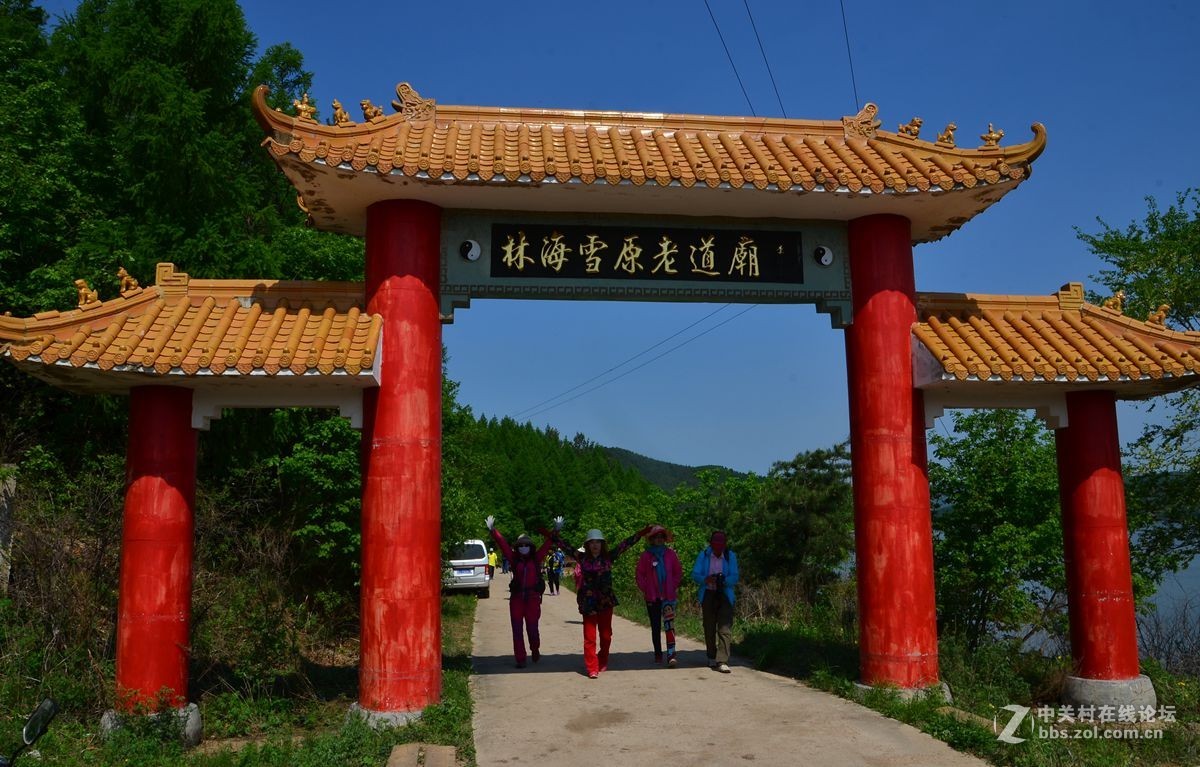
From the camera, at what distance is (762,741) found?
6492 mm

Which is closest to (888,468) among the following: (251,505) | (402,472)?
(402,472)

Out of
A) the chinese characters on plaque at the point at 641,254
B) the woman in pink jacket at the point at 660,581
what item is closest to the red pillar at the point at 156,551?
the chinese characters on plaque at the point at 641,254

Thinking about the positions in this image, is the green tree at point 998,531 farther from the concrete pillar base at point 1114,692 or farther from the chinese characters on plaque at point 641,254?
the chinese characters on plaque at point 641,254

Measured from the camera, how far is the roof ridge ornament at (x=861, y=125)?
8.90 m

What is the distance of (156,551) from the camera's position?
7.09 meters

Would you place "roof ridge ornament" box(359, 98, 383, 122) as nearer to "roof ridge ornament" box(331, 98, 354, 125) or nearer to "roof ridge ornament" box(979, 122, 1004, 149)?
"roof ridge ornament" box(331, 98, 354, 125)

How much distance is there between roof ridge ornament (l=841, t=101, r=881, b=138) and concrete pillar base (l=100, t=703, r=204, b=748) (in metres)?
7.73

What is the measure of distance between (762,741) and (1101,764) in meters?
2.27

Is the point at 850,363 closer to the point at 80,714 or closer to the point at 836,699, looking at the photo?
the point at 836,699

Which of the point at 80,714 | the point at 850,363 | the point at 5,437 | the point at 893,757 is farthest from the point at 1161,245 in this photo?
the point at 5,437

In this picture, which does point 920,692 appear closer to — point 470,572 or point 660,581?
point 660,581

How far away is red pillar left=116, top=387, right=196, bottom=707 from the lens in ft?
22.9

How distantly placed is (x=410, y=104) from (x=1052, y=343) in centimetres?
626

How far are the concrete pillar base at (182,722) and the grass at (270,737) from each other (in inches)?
3.2
